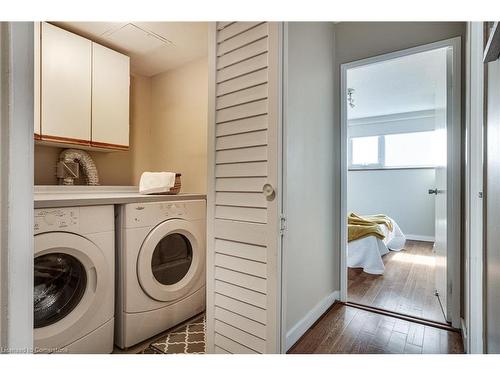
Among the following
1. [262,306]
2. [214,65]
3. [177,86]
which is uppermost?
[177,86]

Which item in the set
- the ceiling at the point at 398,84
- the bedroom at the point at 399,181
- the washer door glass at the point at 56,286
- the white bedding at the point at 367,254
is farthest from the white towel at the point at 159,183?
the white bedding at the point at 367,254

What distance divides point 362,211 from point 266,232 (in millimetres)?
4676

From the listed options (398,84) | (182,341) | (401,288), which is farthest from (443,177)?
(398,84)

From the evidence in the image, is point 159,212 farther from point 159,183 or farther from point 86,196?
point 86,196

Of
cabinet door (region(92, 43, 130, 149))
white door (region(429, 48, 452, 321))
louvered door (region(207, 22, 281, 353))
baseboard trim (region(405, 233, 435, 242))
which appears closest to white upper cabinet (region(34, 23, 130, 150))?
cabinet door (region(92, 43, 130, 149))

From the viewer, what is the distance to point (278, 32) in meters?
1.09

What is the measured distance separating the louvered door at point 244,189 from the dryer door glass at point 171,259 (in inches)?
21.0

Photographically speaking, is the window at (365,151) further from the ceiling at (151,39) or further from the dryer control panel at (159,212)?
Answer: the dryer control panel at (159,212)

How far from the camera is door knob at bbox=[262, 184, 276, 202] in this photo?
1.10 m

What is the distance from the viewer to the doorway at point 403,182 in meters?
1.76

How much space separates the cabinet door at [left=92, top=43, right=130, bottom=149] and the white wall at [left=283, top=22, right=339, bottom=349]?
4.77 feet

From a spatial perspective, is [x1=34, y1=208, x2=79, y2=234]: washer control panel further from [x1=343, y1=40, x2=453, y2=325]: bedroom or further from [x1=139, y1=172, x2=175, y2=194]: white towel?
[x1=343, y1=40, x2=453, y2=325]: bedroom

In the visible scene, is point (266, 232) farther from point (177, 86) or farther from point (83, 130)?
point (177, 86)
